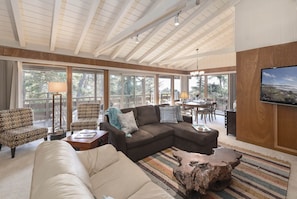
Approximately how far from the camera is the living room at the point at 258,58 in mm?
3229

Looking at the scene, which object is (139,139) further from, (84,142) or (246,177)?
(246,177)

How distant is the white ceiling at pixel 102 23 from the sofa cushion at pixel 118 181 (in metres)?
2.27

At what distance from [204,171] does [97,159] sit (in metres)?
1.26

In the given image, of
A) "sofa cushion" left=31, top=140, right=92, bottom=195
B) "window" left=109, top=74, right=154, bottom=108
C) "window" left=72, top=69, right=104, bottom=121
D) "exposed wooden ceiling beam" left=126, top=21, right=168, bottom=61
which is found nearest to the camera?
"sofa cushion" left=31, top=140, right=92, bottom=195

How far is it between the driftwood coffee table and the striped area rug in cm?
15

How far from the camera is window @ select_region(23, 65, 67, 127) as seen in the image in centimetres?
432

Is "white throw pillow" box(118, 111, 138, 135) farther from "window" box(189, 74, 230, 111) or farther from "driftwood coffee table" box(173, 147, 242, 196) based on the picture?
"window" box(189, 74, 230, 111)

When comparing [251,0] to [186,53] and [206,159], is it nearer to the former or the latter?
[186,53]

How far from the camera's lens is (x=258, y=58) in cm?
362

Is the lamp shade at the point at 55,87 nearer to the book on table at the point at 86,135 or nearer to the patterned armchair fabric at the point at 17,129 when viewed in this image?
the patterned armchair fabric at the point at 17,129

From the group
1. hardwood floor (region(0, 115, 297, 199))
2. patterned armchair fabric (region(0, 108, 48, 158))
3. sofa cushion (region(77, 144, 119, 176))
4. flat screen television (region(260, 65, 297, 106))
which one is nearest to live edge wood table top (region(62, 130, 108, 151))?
sofa cushion (region(77, 144, 119, 176))

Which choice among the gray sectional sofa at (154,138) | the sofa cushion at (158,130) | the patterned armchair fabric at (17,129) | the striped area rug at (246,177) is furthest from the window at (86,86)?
the striped area rug at (246,177)

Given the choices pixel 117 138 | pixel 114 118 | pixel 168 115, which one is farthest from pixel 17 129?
pixel 168 115

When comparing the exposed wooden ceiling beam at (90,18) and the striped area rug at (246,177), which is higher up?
the exposed wooden ceiling beam at (90,18)
